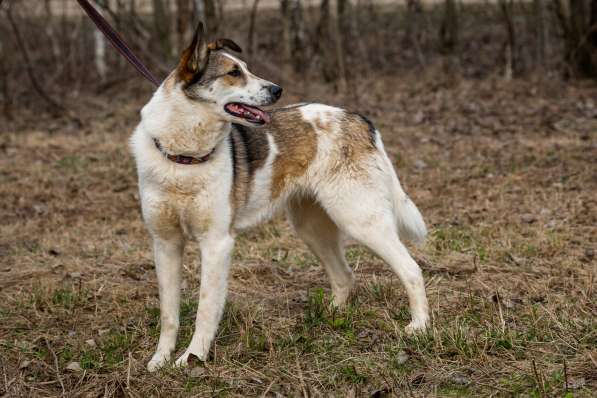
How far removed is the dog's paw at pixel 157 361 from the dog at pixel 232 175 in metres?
0.01

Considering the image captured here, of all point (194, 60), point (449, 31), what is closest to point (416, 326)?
point (194, 60)

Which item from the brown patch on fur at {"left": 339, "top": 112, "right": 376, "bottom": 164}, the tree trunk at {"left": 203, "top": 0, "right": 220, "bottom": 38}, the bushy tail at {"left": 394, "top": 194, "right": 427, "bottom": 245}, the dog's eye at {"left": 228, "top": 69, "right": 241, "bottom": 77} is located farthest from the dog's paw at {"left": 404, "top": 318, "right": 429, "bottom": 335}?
the tree trunk at {"left": 203, "top": 0, "right": 220, "bottom": 38}

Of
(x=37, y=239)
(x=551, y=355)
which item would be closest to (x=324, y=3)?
(x=37, y=239)

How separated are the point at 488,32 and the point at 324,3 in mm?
8799

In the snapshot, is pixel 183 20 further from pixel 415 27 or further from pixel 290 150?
pixel 290 150

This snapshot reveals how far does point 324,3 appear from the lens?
1510 centimetres

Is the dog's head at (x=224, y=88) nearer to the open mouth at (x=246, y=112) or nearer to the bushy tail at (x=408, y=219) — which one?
the open mouth at (x=246, y=112)

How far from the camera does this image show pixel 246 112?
4355 millimetres

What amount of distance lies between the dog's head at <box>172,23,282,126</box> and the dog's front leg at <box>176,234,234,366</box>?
0.71m

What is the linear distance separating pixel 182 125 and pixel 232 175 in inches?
16.4

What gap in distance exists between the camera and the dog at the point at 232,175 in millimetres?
4293

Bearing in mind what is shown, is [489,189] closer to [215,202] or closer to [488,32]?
[215,202]

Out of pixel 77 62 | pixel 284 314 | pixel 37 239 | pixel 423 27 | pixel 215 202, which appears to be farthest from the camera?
pixel 423 27

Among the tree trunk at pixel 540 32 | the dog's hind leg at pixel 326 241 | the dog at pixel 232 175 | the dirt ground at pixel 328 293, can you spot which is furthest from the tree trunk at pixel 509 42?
the dog at pixel 232 175
